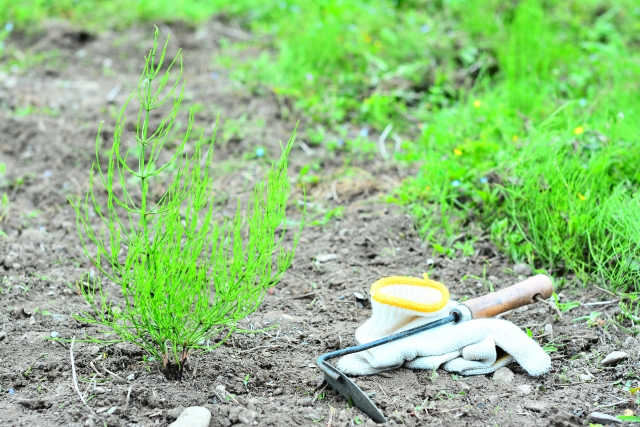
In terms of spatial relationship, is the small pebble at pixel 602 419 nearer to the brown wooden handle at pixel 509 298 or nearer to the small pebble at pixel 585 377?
the small pebble at pixel 585 377

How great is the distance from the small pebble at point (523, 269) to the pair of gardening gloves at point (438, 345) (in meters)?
0.63

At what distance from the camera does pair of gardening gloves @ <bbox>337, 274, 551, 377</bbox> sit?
7.41ft

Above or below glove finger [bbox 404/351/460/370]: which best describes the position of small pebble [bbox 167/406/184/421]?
above

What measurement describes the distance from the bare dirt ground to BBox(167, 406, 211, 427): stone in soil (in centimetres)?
4

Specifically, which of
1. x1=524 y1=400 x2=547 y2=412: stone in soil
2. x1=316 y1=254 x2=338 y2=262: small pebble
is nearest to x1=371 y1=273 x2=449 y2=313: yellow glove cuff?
x1=524 y1=400 x2=547 y2=412: stone in soil

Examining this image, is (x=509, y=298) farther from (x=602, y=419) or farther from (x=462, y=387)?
(x=602, y=419)

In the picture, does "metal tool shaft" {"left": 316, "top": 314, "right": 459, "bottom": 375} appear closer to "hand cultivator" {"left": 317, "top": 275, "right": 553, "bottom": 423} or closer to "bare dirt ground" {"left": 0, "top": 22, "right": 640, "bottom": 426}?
"hand cultivator" {"left": 317, "top": 275, "right": 553, "bottom": 423}

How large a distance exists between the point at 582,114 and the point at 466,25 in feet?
5.10

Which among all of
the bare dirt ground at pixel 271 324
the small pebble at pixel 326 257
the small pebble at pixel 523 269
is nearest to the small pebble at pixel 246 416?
the bare dirt ground at pixel 271 324

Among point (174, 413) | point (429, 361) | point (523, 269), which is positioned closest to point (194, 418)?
point (174, 413)

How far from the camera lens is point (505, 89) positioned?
14.3 feet

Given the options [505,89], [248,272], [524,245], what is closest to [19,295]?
[248,272]

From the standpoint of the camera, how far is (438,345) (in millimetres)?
2312

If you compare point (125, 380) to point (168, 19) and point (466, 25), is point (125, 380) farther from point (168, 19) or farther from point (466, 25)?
point (168, 19)
